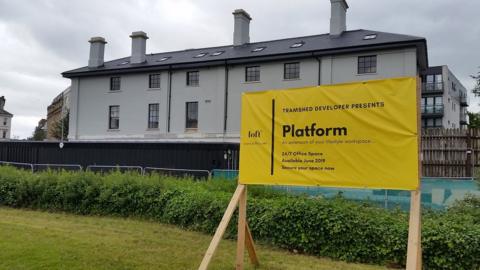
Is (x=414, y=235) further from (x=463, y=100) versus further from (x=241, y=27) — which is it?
(x=463, y=100)

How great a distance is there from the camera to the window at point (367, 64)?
29359 millimetres

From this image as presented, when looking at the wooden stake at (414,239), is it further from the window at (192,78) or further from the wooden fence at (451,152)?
the window at (192,78)

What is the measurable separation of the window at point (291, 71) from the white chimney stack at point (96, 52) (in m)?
19.0

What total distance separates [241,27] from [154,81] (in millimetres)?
8527

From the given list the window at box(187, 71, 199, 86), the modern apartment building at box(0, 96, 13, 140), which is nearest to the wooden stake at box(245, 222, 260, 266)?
the window at box(187, 71, 199, 86)

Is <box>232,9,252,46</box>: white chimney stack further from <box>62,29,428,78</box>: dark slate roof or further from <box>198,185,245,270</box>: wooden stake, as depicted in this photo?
<box>198,185,245,270</box>: wooden stake

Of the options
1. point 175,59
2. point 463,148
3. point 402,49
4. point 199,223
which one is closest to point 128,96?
point 175,59

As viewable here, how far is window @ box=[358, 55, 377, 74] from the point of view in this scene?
2936cm

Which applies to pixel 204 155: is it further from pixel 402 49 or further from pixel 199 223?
pixel 402 49

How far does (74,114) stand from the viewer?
41781 millimetres

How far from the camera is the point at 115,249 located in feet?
25.8

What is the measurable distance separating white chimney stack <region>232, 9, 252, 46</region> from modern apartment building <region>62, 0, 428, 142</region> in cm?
7

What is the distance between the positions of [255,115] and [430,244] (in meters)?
3.41

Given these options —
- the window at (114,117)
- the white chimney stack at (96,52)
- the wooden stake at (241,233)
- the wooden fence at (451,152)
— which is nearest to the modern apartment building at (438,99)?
the window at (114,117)
